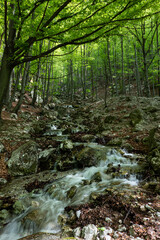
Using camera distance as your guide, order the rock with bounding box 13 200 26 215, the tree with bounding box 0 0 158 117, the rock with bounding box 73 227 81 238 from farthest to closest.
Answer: the tree with bounding box 0 0 158 117
the rock with bounding box 13 200 26 215
the rock with bounding box 73 227 81 238

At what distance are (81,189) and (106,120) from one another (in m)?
8.35

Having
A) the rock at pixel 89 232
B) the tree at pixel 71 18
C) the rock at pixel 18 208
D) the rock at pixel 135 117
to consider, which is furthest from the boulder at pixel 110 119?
the rock at pixel 89 232

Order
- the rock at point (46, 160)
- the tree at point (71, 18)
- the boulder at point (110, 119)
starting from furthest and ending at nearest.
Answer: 1. the boulder at point (110, 119)
2. the rock at point (46, 160)
3. the tree at point (71, 18)

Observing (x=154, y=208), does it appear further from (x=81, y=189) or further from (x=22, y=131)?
(x=22, y=131)

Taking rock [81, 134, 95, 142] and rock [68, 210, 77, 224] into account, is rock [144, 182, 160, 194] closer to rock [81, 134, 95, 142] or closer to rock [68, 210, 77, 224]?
rock [68, 210, 77, 224]

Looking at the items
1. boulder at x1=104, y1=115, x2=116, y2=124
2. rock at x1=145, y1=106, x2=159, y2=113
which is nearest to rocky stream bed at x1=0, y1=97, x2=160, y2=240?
rock at x1=145, y1=106, x2=159, y2=113

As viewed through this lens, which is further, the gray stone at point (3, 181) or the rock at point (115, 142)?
the rock at point (115, 142)

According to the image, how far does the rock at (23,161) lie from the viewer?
6376mm

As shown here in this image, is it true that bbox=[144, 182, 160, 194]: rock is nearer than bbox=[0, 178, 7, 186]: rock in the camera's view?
Yes

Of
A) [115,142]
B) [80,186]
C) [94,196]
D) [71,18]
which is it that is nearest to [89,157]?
[80,186]

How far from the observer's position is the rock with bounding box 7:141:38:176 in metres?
6.38

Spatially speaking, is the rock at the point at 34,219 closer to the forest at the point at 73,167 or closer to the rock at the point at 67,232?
the forest at the point at 73,167

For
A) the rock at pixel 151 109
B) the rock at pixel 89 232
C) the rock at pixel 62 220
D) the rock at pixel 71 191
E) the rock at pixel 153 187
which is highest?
the rock at pixel 151 109

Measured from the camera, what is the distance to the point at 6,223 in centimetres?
396
